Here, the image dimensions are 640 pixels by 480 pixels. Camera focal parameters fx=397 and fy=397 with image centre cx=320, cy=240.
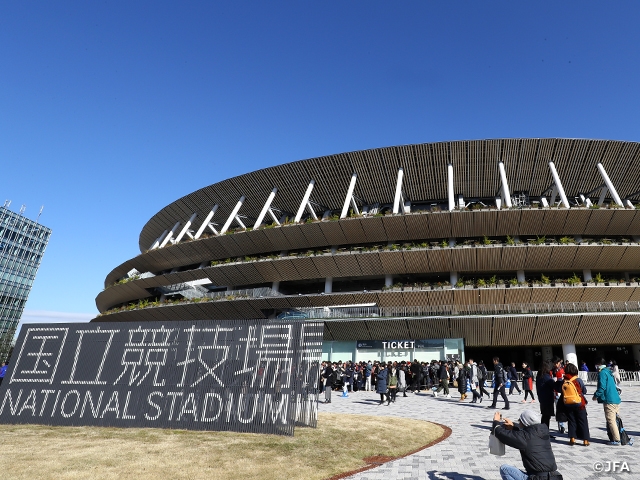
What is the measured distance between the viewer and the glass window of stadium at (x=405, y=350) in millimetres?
29906

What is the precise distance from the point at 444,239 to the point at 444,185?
210 inches

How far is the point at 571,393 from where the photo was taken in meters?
8.70

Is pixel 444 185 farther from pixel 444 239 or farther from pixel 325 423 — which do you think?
pixel 325 423

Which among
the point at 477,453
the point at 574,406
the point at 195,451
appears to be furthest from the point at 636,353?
the point at 195,451

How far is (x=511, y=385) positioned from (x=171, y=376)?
15.6 m

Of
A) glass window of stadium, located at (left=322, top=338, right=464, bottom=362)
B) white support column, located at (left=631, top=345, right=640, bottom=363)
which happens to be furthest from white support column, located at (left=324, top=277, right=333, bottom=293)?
white support column, located at (left=631, top=345, right=640, bottom=363)

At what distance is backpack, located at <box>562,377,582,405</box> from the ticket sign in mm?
5774

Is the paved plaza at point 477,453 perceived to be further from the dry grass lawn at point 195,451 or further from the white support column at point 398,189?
the white support column at point 398,189

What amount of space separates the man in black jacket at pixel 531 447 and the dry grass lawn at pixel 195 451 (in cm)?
344

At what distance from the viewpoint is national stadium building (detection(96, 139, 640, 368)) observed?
1181 inches

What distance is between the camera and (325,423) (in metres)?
12.1

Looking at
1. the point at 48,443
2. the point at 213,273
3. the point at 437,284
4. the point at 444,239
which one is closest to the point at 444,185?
the point at 444,239

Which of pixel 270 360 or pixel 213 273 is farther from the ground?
pixel 213 273

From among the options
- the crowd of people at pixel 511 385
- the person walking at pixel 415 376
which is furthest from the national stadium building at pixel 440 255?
the person walking at pixel 415 376
